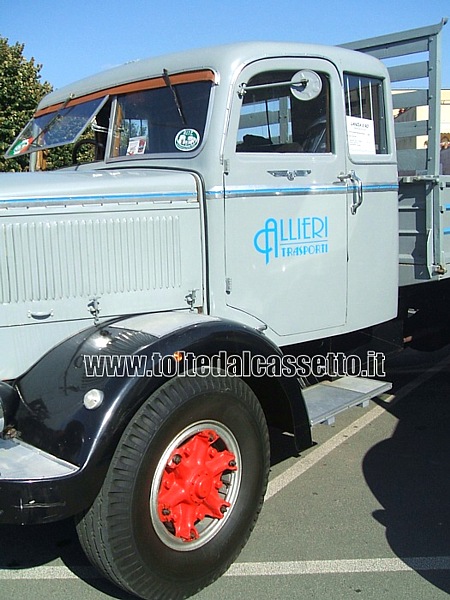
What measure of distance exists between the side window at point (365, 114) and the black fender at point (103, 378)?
1508mm

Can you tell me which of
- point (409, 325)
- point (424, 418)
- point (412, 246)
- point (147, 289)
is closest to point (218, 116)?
A: point (147, 289)

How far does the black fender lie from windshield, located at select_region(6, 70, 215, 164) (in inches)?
39.7

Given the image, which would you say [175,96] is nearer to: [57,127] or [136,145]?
[136,145]

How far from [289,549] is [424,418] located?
2.18m

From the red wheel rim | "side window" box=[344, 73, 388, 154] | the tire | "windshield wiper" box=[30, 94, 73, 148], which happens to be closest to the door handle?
"side window" box=[344, 73, 388, 154]

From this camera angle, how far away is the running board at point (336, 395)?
3514 millimetres

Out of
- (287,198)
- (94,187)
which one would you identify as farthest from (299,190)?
(94,187)

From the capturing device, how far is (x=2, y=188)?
274 centimetres

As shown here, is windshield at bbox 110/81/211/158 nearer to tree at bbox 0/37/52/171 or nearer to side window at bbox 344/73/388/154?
side window at bbox 344/73/388/154

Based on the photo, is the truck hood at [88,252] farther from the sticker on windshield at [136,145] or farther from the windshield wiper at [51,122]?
the windshield wiper at [51,122]

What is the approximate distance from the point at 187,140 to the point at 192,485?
1710mm

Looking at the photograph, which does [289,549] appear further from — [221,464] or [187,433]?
[187,433]

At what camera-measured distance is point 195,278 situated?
323 cm

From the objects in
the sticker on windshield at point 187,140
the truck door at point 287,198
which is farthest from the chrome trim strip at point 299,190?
the sticker on windshield at point 187,140
